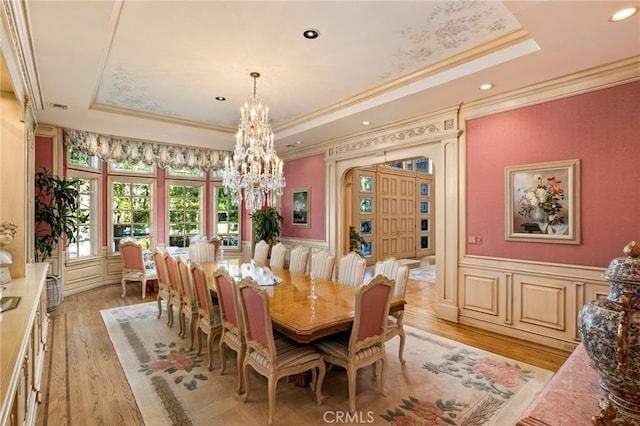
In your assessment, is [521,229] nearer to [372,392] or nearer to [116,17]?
[372,392]

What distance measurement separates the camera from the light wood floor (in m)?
2.38

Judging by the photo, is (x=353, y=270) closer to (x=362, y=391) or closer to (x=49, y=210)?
(x=362, y=391)

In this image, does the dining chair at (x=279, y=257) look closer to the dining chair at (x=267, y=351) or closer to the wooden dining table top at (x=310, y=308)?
the wooden dining table top at (x=310, y=308)

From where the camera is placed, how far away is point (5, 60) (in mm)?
2404

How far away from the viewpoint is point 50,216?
15.9 ft

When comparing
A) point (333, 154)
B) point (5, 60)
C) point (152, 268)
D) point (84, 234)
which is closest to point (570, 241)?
point (333, 154)

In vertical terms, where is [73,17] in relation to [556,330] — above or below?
above

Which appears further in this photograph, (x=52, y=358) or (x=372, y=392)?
(x=52, y=358)

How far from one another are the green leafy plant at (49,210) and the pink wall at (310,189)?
12.5 ft

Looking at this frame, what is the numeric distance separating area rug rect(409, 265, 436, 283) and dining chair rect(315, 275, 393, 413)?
15.3 feet

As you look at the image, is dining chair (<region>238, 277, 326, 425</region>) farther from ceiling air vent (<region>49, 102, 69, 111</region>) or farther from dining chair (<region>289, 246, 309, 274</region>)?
ceiling air vent (<region>49, 102, 69, 111</region>)

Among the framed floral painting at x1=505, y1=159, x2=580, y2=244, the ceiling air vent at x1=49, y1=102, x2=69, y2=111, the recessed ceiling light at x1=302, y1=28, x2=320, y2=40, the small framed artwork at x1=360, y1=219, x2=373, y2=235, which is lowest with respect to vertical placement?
the small framed artwork at x1=360, y1=219, x2=373, y2=235

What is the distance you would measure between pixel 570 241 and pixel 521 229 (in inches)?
18.4

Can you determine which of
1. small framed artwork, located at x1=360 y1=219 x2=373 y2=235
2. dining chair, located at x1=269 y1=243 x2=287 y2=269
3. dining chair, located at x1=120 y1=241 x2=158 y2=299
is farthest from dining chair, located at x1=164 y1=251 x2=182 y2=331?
small framed artwork, located at x1=360 y1=219 x2=373 y2=235
